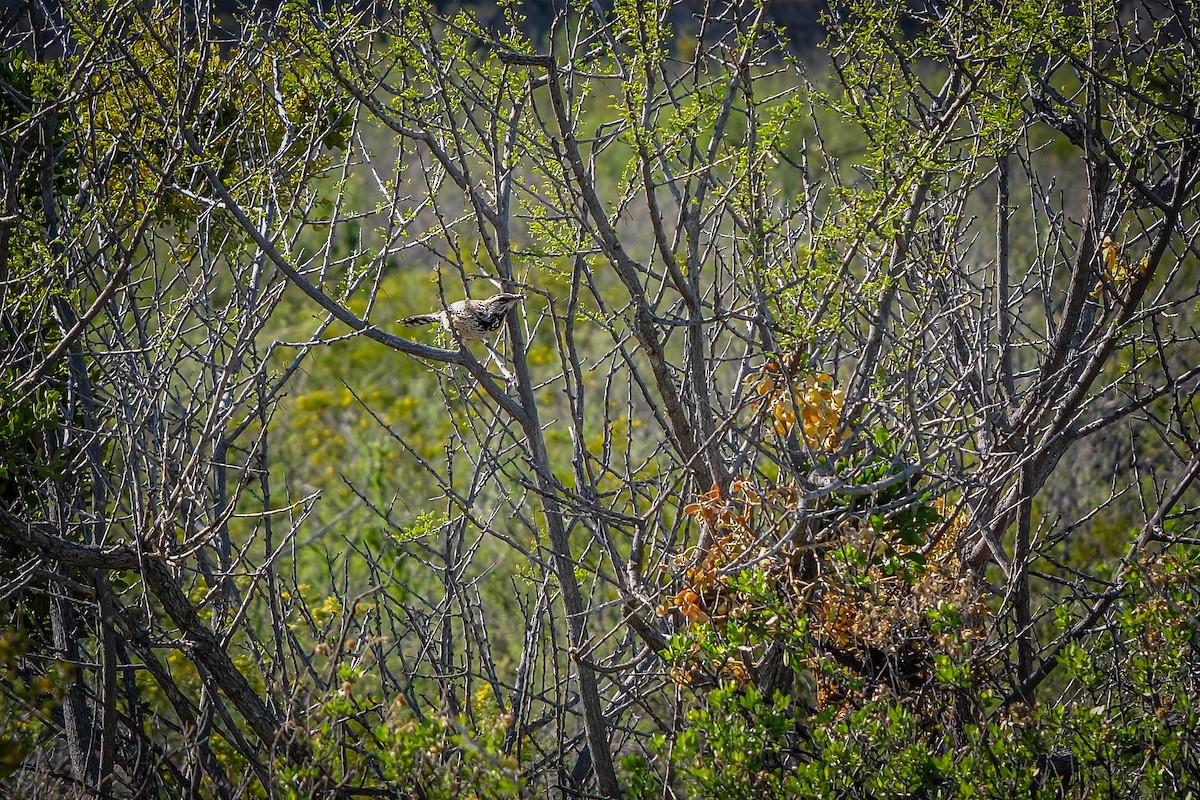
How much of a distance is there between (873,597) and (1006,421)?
0.96 m

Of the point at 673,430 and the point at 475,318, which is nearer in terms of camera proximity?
the point at 673,430

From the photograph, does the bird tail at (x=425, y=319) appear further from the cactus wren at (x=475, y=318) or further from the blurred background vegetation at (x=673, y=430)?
the blurred background vegetation at (x=673, y=430)

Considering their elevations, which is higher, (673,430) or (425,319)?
(425,319)

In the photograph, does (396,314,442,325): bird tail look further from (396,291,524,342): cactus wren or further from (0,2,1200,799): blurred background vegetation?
(0,2,1200,799): blurred background vegetation

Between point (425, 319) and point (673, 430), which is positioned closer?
point (673, 430)

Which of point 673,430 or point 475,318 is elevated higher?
point 475,318

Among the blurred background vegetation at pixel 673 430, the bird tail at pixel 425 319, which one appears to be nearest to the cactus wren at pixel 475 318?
the bird tail at pixel 425 319

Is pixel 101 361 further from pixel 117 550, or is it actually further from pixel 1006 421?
pixel 1006 421

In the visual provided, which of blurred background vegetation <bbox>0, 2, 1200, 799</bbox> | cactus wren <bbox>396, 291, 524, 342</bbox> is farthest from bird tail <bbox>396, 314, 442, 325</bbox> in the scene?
blurred background vegetation <bbox>0, 2, 1200, 799</bbox>

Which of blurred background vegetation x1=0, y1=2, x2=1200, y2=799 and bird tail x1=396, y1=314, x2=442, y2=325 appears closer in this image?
blurred background vegetation x1=0, y1=2, x2=1200, y2=799

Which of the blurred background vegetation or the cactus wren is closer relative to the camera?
the blurred background vegetation

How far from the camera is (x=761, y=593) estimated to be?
104 inches

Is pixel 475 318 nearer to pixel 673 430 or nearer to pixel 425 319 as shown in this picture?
pixel 425 319

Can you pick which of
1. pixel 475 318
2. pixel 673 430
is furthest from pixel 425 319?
pixel 673 430
